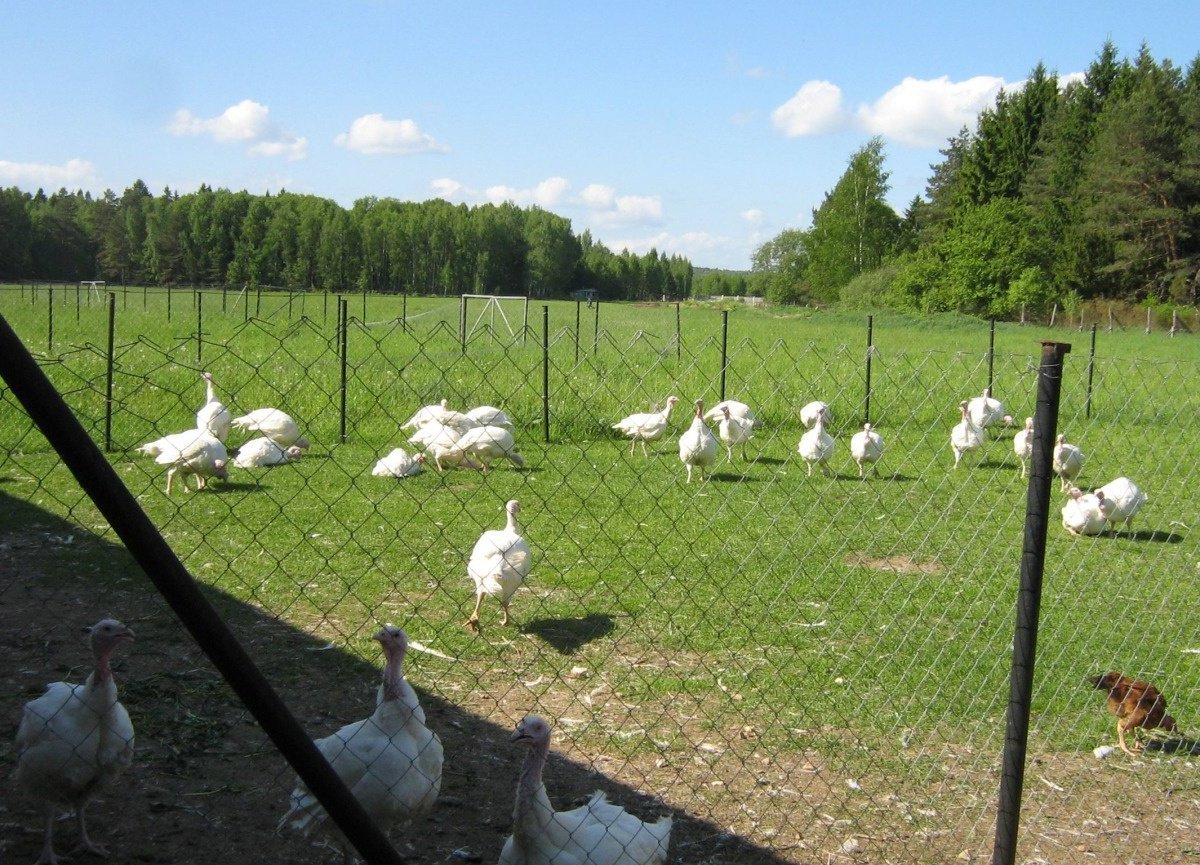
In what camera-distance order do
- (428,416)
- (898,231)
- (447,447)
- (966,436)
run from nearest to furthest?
(447,447), (428,416), (966,436), (898,231)

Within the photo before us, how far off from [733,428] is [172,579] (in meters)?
11.9

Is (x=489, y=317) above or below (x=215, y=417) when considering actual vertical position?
above

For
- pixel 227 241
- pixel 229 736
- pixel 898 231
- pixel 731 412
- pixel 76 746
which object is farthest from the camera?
pixel 898 231

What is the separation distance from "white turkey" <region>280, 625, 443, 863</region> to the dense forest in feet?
66.0

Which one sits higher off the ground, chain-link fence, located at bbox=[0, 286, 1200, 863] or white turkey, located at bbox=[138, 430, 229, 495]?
white turkey, located at bbox=[138, 430, 229, 495]

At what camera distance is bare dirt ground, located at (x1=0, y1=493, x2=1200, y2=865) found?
3.88 m

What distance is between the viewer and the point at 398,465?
38.0 ft

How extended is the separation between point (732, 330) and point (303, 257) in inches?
556

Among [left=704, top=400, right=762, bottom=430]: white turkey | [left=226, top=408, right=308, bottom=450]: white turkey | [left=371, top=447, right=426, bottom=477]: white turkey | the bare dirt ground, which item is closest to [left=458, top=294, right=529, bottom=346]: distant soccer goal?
[left=371, top=447, right=426, bottom=477]: white turkey

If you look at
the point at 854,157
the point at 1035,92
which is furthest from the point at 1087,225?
the point at 854,157

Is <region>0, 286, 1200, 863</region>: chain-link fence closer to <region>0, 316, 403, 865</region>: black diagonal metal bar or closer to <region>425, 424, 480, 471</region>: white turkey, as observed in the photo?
<region>425, 424, 480, 471</region>: white turkey

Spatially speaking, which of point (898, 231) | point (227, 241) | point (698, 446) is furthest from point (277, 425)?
point (898, 231)

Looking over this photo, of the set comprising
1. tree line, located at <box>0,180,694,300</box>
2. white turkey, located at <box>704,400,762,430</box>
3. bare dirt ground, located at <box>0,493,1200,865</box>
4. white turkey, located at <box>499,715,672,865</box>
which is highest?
tree line, located at <box>0,180,694,300</box>

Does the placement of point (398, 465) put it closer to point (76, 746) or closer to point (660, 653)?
point (660, 653)
